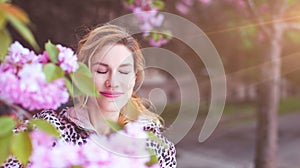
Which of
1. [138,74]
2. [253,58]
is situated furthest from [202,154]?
[138,74]

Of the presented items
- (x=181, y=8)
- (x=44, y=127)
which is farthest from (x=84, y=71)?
(x=181, y=8)

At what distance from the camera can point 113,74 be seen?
6.54ft

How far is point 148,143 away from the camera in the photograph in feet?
5.19

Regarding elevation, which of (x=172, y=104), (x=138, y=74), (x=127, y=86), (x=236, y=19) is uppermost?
(x=172, y=104)

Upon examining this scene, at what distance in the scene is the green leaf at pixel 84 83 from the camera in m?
1.26

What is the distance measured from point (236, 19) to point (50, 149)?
23.3ft

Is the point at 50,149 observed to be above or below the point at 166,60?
below

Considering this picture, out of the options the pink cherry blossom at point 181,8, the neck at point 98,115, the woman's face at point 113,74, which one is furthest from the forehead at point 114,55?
the pink cherry blossom at point 181,8

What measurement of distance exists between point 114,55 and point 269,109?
3.76m

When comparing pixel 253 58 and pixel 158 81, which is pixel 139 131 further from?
pixel 158 81

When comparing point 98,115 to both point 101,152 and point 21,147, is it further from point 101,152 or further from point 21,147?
point 21,147

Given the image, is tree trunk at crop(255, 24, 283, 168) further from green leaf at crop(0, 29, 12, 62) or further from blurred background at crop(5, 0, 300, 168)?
green leaf at crop(0, 29, 12, 62)

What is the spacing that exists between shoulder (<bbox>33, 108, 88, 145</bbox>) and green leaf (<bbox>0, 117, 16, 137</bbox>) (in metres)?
1.03

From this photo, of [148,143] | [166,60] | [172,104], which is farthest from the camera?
[172,104]
